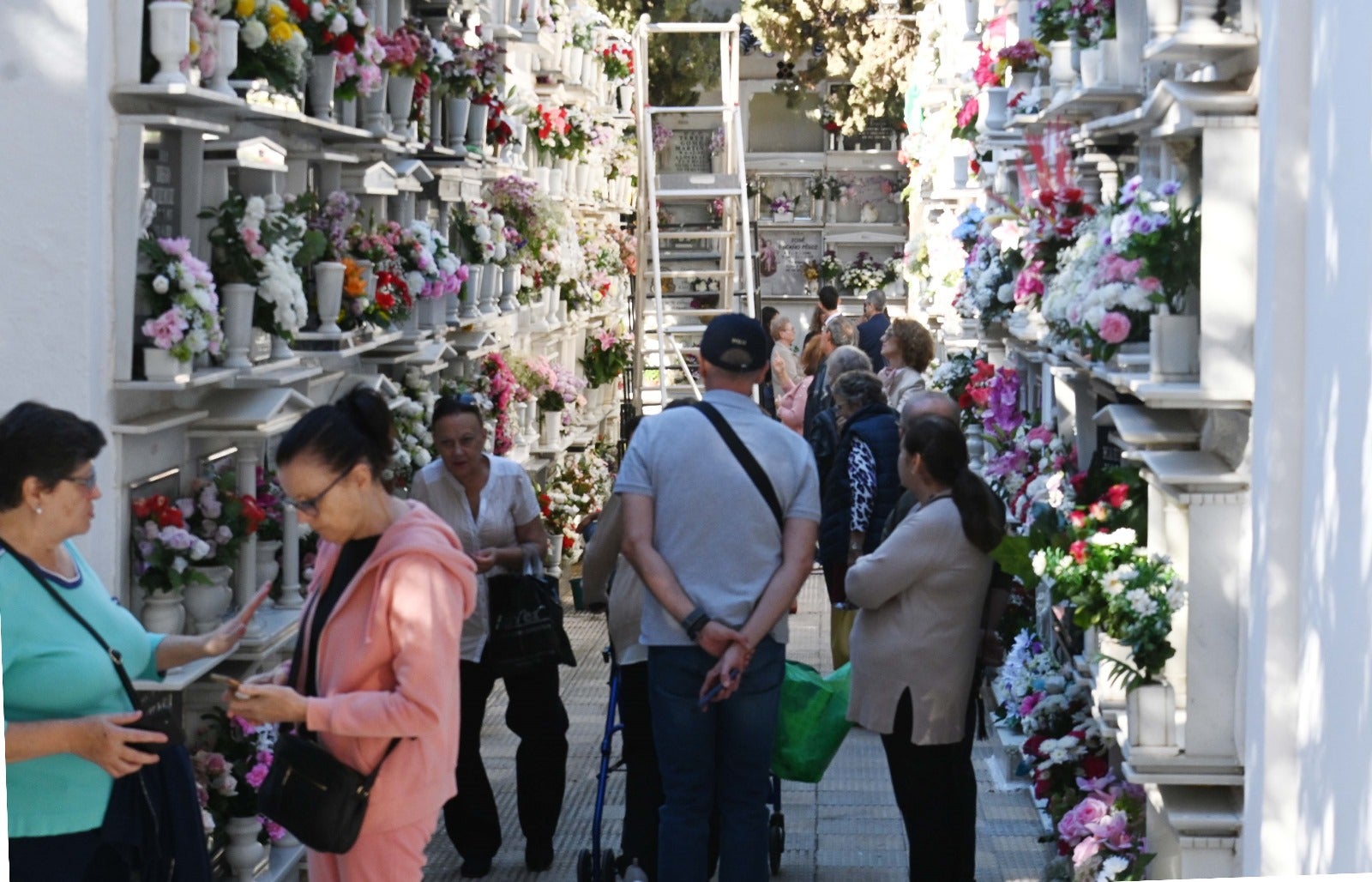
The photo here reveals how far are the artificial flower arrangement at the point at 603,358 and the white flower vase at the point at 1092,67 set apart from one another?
8.74 metres

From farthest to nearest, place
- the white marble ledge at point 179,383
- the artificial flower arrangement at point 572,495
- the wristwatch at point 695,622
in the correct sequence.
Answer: the artificial flower arrangement at point 572,495
the white marble ledge at point 179,383
the wristwatch at point 695,622

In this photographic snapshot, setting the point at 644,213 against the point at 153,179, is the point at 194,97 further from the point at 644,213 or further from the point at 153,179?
the point at 644,213

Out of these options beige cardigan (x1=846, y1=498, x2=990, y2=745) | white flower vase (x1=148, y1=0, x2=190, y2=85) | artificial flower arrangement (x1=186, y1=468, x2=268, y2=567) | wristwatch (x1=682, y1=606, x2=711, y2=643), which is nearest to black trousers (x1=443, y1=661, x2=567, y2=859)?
artificial flower arrangement (x1=186, y1=468, x2=268, y2=567)

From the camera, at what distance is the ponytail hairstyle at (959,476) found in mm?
4699

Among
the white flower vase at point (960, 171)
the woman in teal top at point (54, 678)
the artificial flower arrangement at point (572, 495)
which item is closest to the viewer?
the woman in teal top at point (54, 678)

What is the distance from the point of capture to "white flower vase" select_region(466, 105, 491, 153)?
8.43m

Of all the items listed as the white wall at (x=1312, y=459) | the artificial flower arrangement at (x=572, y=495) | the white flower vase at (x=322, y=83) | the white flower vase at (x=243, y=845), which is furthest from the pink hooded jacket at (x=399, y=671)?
the artificial flower arrangement at (x=572, y=495)

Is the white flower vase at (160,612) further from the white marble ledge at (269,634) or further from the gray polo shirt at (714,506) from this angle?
the gray polo shirt at (714,506)

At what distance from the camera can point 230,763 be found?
5.00m

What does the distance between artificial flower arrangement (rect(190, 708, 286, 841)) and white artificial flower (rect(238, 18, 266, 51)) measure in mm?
1743

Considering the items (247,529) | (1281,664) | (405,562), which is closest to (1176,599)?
(1281,664)

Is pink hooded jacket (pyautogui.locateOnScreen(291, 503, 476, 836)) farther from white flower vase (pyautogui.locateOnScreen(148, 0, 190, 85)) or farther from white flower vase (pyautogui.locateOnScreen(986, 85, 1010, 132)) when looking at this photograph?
white flower vase (pyautogui.locateOnScreen(986, 85, 1010, 132))

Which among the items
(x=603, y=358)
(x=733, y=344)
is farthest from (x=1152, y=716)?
(x=603, y=358)

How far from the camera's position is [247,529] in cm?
495
